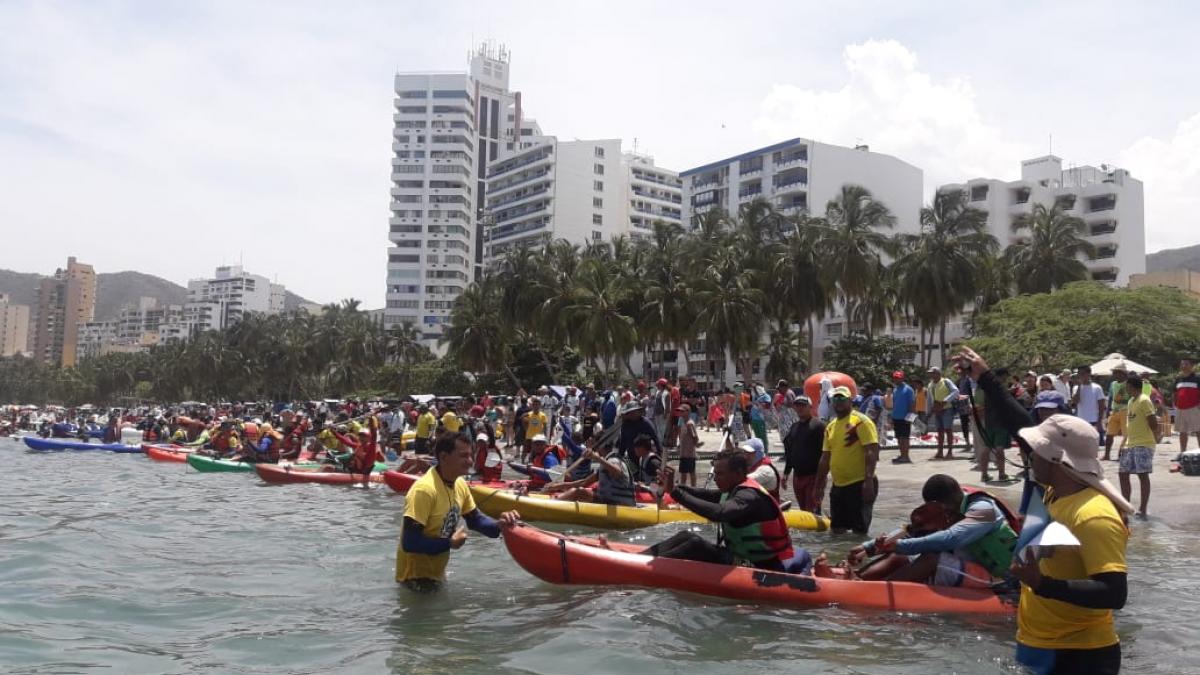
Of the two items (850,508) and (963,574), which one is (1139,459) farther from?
(963,574)

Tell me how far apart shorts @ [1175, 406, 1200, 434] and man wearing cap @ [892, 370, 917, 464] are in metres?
4.51

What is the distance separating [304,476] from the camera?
1878 centimetres

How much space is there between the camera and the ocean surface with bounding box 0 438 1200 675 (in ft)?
20.9

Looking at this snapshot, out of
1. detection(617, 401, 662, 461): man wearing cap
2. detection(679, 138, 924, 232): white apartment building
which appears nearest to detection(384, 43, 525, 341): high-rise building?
detection(679, 138, 924, 232): white apartment building

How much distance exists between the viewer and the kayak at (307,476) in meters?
18.2

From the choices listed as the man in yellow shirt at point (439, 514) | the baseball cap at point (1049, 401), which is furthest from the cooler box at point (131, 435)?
the baseball cap at point (1049, 401)

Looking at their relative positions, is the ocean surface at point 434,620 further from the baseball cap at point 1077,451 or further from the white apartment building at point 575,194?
the white apartment building at point 575,194

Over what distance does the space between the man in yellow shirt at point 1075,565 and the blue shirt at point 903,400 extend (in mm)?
14294

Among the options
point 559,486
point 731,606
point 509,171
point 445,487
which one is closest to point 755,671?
point 731,606

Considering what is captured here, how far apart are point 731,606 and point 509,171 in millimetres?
103781

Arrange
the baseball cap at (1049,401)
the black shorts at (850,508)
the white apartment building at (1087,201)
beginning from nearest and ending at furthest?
1. the baseball cap at (1049,401)
2. the black shorts at (850,508)
3. the white apartment building at (1087,201)

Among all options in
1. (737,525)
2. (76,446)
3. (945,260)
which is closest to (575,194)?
(945,260)

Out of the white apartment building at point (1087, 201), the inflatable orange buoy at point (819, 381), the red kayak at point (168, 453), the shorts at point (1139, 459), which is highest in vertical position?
the white apartment building at point (1087, 201)

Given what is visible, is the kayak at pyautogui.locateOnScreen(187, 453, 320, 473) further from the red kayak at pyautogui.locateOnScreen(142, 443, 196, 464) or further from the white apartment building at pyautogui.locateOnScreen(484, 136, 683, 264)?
the white apartment building at pyautogui.locateOnScreen(484, 136, 683, 264)
